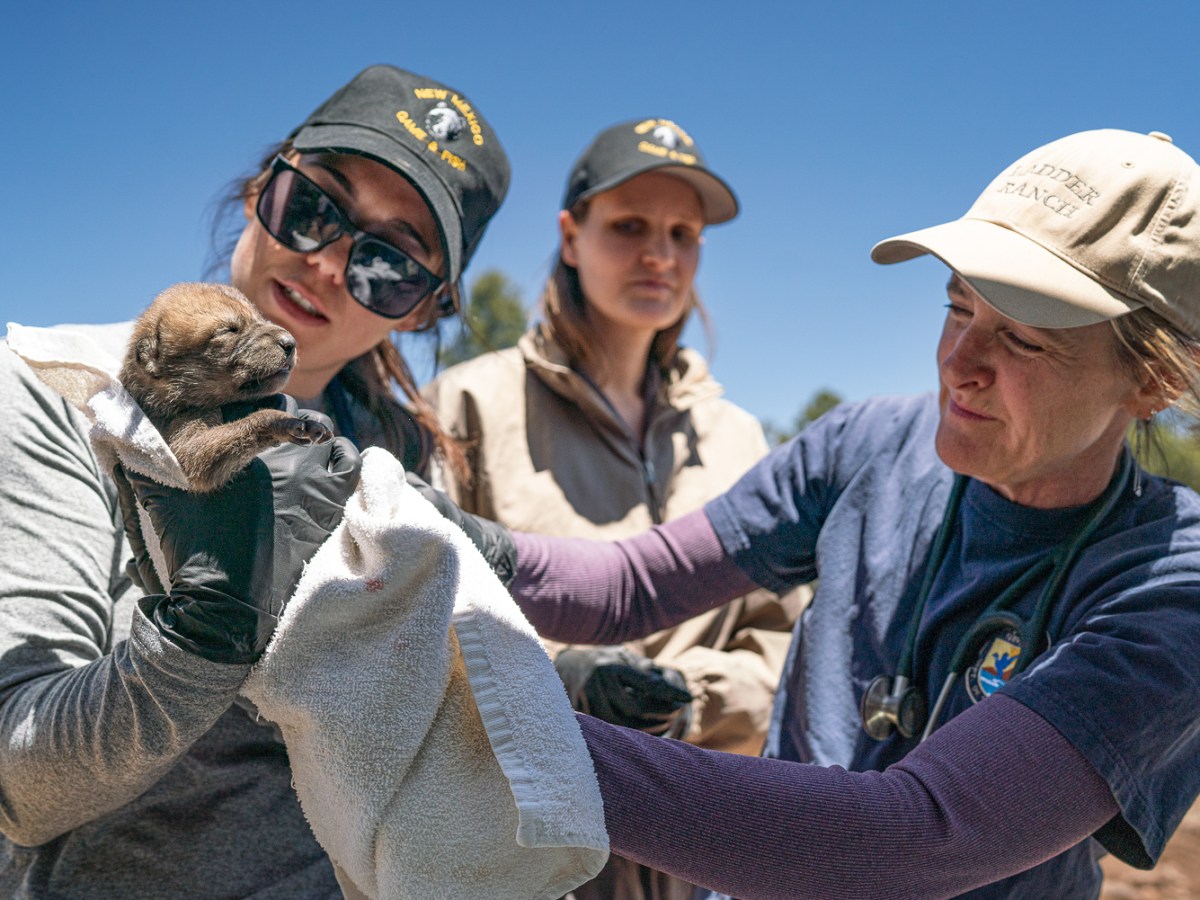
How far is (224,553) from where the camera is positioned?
5.06 feet

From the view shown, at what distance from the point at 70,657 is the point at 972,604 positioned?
1.75 meters

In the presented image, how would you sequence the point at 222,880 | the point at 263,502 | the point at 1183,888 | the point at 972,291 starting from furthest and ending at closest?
the point at 1183,888, the point at 972,291, the point at 222,880, the point at 263,502

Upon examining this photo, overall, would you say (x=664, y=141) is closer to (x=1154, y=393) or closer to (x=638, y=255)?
(x=638, y=255)

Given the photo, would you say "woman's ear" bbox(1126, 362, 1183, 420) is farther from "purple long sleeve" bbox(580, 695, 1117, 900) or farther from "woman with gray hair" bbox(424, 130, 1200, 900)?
"purple long sleeve" bbox(580, 695, 1117, 900)

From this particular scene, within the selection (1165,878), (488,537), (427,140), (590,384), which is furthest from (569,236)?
(1165,878)

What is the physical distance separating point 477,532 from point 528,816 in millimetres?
873

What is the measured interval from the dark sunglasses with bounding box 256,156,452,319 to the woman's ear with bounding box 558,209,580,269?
6.40 ft

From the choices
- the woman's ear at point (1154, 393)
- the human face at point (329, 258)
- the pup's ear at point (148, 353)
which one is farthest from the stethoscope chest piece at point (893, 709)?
the pup's ear at point (148, 353)

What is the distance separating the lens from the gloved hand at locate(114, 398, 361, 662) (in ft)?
4.91

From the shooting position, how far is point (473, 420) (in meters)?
3.76

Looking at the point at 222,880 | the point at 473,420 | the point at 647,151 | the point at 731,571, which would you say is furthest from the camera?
the point at 647,151

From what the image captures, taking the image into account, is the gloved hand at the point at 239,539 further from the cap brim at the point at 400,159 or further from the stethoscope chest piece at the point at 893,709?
the stethoscope chest piece at the point at 893,709

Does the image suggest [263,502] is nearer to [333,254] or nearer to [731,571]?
[333,254]

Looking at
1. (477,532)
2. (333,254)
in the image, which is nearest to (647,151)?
(333,254)
